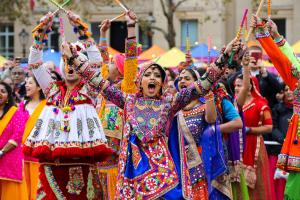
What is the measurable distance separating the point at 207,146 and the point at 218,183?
468 millimetres

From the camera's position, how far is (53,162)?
871 centimetres

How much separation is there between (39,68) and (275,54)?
2.23m

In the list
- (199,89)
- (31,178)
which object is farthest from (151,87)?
(31,178)

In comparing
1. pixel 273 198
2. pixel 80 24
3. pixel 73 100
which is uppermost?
pixel 80 24

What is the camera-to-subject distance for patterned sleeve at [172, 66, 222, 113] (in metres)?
7.59

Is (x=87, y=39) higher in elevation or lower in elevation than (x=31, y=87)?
higher

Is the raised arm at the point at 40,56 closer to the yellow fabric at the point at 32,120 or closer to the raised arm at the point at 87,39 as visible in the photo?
the raised arm at the point at 87,39

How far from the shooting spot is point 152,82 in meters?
7.85

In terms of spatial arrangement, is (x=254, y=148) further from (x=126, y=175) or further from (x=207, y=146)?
(x=126, y=175)

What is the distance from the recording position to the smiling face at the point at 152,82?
310 inches

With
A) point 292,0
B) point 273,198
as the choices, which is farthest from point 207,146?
point 292,0

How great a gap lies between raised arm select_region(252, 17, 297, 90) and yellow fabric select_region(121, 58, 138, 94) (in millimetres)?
1136

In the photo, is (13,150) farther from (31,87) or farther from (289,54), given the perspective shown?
(289,54)

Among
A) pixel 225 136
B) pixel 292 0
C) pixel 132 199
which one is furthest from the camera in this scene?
pixel 292 0
